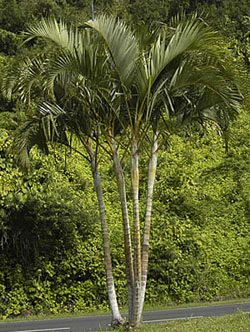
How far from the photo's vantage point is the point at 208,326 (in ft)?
27.4

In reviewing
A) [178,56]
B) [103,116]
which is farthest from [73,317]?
[178,56]

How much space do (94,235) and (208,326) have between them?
311 inches

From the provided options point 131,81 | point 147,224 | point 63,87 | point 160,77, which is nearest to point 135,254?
point 147,224

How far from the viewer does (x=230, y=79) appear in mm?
8648

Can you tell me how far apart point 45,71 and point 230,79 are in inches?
119

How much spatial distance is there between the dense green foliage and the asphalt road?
5.17ft

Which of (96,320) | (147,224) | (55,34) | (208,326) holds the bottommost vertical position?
(96,320)

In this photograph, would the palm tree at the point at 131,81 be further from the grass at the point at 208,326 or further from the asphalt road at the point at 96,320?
the asphalt road at the point at 96,320

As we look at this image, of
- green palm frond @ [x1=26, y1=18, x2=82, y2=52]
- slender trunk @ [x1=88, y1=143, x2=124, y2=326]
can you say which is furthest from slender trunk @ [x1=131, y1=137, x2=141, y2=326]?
green palm frond @ [x1=26, y1=18, x2=82, y2=52]

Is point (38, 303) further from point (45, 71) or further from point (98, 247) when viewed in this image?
point (45, 71)

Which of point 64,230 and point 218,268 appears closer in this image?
point 64,230

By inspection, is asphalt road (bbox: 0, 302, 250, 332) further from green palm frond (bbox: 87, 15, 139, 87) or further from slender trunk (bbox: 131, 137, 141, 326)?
green palm frond (bbox: 87, 15, 139, 87)

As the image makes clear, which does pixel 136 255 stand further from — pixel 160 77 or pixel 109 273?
pixel 160 77

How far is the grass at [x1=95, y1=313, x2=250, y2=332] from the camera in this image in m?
7.92
